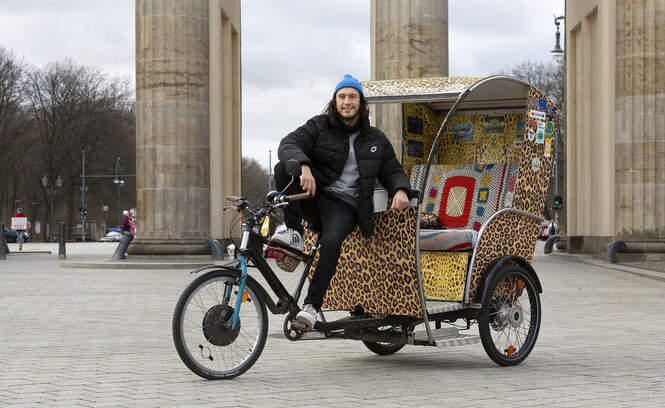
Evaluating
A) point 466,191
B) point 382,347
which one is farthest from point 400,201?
point 466,191

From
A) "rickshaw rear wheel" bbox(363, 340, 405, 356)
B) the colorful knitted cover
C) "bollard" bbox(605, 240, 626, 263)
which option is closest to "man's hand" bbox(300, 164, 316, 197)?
"rickshaw rear wheel" bbox(363, 340, 405, 356)

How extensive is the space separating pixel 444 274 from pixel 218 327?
6.54 feet

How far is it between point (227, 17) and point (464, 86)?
24.4m

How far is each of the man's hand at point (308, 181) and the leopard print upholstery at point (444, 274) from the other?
1.45 meters

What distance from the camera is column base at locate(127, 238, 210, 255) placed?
26.8 m

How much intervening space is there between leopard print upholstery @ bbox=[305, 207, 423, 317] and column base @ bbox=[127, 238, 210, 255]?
19.3 meters

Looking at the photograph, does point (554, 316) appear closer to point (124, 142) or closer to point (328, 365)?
point (328, 365)

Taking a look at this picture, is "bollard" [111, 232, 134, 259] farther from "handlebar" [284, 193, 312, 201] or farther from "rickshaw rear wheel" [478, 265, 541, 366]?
"handlebar" [284, 193, 312, 201]

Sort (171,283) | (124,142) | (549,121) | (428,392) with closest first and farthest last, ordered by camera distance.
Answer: (428,392) < (549,121) < (171,283) < (124,142)

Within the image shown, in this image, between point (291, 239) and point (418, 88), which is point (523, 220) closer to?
point (418, 88)

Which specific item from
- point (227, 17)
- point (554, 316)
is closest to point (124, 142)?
point (227, 17)

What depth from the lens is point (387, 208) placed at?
7.71 meters

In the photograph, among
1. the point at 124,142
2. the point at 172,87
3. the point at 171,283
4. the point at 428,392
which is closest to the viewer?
the point at 428,392

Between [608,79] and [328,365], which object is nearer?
[328,365]
